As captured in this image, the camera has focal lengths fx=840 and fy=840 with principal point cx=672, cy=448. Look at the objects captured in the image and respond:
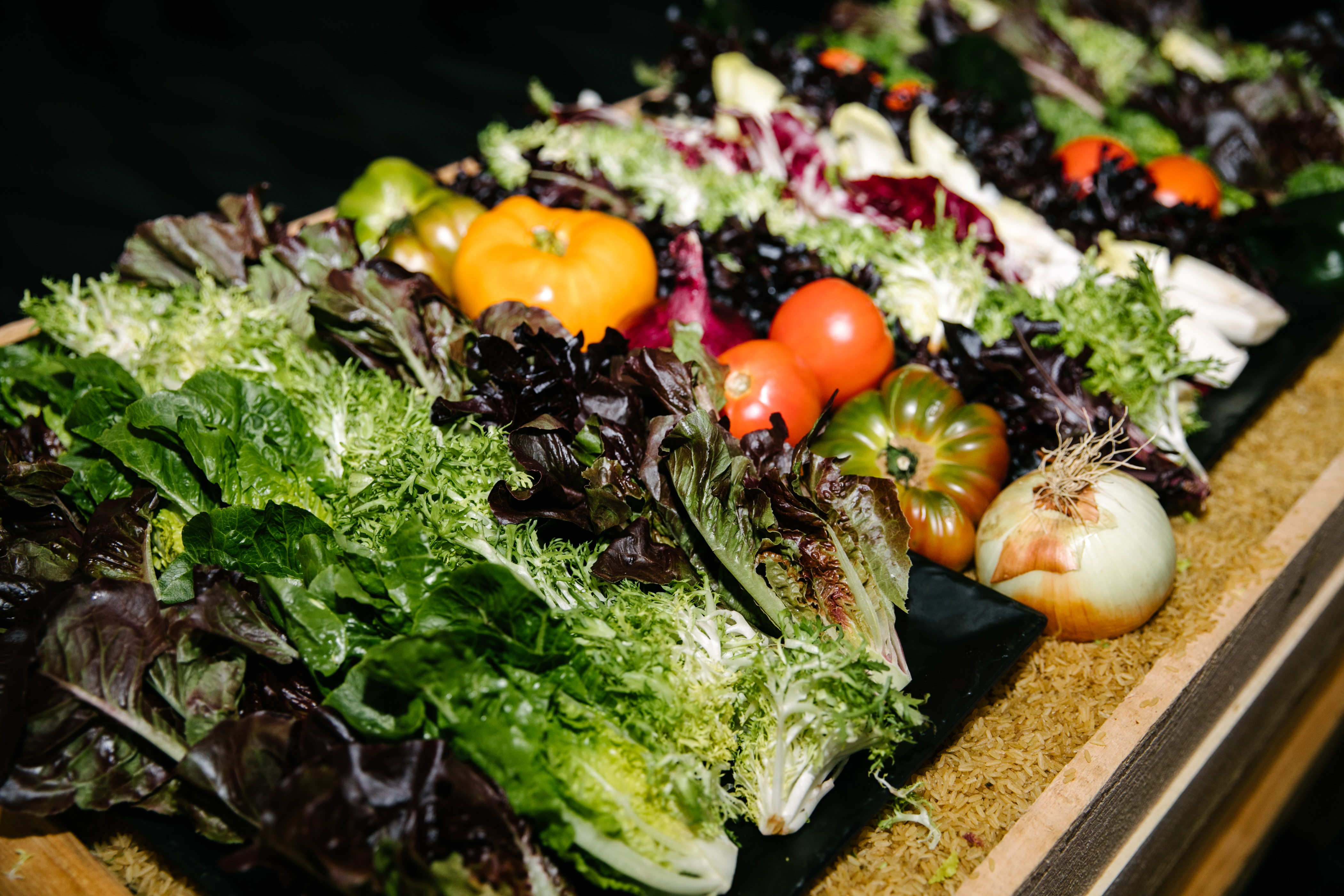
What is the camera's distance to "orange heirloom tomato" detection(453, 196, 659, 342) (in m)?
2.21

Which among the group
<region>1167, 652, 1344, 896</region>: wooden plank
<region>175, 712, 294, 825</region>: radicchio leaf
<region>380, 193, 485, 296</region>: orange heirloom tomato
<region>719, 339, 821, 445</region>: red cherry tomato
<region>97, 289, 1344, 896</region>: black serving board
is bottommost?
<region>1167, 652, 1344, 896</region>: wooden plank

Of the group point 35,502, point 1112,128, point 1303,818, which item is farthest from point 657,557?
point 1112,128

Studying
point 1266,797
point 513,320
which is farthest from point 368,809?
point 1266,797

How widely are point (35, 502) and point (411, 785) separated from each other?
1128 millimetres

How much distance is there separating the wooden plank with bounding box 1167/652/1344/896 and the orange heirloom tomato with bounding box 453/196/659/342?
2138mm

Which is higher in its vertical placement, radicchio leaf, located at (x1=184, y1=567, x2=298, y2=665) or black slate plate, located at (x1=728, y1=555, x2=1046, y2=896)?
radicchio leaf, located at (x1=184, y1=567, x2=298, y2=665)

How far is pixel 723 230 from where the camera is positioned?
2.59m

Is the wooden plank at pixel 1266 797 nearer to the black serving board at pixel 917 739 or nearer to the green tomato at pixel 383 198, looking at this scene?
the black serving board at pixel 917 739

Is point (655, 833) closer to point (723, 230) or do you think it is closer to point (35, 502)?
point (35, 502)

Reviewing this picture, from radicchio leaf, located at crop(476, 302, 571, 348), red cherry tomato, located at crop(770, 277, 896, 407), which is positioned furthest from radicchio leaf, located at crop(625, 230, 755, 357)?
radicchio leaf, located at crop(476, 302, 571, 348)

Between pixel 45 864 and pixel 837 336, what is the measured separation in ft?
6.35

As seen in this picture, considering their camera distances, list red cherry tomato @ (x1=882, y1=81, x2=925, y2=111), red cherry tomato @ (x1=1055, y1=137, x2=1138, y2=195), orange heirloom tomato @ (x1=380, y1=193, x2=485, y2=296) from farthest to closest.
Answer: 1. red cherry tomato @ (x1=882, y1=81, x2=925, y2=111)
2. red cherry tomato @ (x1=1055, y1=137, x2=1138, y2=195)
3. orange heirloom tomato @ (x1=380, y1=193, x2=485, y2=296)

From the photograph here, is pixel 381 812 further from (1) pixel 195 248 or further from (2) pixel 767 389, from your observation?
(1) pixel 195 248

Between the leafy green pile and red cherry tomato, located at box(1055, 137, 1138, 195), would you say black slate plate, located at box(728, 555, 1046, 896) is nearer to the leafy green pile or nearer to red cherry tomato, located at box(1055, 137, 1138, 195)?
the leafy green pile
